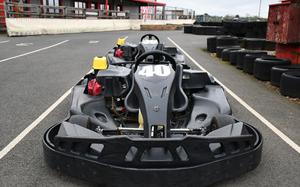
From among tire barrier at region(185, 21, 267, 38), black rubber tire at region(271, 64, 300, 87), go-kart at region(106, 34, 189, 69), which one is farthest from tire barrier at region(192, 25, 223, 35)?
black rubber tire at region(271, 64, 300, 87)

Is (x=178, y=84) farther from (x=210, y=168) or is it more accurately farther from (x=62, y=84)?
(x=62, y=84)

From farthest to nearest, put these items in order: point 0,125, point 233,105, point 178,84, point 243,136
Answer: point 233,105 < point 0,125 < point 178,84 < point 243,136

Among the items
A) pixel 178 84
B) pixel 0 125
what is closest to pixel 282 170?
pixel 178 84

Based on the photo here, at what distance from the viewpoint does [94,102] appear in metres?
4.28

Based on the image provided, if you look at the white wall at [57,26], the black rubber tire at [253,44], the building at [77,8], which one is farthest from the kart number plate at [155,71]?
the building at [77,8]

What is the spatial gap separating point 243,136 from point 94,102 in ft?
6.57

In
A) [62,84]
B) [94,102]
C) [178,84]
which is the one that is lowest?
[62,84]

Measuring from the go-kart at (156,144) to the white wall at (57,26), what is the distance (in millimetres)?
17888

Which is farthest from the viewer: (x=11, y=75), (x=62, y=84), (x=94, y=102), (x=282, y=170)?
(x=11, y=75)

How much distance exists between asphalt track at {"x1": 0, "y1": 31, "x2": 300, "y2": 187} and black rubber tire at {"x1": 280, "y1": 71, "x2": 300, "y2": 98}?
0.52 ft

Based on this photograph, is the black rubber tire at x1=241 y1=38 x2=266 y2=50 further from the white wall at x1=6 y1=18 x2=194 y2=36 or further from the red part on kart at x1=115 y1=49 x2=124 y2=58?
the white wall at x1=6 y1=18 x2=194 y2=36

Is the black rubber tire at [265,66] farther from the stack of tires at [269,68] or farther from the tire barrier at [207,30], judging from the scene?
the tire barrier at [207,30]

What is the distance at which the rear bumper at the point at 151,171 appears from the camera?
2705 millimetres

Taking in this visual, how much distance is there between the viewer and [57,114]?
5.13m
